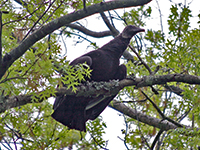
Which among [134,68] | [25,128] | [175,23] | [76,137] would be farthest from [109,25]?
[25,128]

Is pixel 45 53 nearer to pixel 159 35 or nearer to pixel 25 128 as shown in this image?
pixel 25 128

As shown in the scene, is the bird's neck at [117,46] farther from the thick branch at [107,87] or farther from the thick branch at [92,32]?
the thick branch at [92,32]

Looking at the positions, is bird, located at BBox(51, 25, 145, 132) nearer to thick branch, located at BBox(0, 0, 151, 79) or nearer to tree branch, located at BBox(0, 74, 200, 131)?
tree branch, located at BBox(0, 74, 200, 131)

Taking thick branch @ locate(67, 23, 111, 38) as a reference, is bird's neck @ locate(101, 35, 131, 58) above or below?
below

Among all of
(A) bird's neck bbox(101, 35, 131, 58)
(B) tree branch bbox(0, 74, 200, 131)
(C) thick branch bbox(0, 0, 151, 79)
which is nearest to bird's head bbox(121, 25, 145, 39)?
(A) bird's neck bbox(101, 35, 131, 58)

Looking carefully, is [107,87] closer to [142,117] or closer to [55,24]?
[55,24]

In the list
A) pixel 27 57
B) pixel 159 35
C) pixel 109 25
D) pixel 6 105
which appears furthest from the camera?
pixel 109 25

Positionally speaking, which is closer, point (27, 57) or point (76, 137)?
point (27, 57)

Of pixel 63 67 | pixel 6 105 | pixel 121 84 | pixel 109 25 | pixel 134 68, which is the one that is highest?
pixel 109 25

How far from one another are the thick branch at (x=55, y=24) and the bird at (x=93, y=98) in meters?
0.82

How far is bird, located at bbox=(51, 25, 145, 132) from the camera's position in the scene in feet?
12.2

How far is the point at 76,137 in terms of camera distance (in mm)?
4148

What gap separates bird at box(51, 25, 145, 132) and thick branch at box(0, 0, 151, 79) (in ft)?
2.70

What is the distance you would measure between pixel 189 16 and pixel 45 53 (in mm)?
1962
